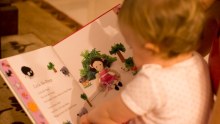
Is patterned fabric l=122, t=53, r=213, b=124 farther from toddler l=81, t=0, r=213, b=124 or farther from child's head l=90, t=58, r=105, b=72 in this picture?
child's head l=90, t=58, r=105, b=72

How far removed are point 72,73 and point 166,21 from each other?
0.36 m

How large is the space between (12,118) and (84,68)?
501 millimetres

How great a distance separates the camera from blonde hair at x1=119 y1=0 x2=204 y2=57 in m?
0.57

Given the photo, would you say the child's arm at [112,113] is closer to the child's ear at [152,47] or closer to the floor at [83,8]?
the child's ear at [152,47]

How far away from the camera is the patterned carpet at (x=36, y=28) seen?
1729mm

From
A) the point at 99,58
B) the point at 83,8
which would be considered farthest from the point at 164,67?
the point at 83,8

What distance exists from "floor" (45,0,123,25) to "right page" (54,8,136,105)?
716mm

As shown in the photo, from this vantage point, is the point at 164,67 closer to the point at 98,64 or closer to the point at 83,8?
the point at 98,64

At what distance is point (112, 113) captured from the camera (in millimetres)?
665

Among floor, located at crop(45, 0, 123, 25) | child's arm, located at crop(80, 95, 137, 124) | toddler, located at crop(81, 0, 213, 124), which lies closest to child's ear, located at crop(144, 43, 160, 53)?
toddler, located at crop(81, 0, 213, 124)

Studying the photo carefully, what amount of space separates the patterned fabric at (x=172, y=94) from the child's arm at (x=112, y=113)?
0.05 feet

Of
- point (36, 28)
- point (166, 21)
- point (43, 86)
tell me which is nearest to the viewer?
point (166, 21)

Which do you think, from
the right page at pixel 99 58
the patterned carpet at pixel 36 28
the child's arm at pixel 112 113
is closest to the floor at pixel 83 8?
the patterned carpet at pixel 36 28

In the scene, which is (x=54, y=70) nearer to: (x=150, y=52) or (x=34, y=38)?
(x=150, y=52)
